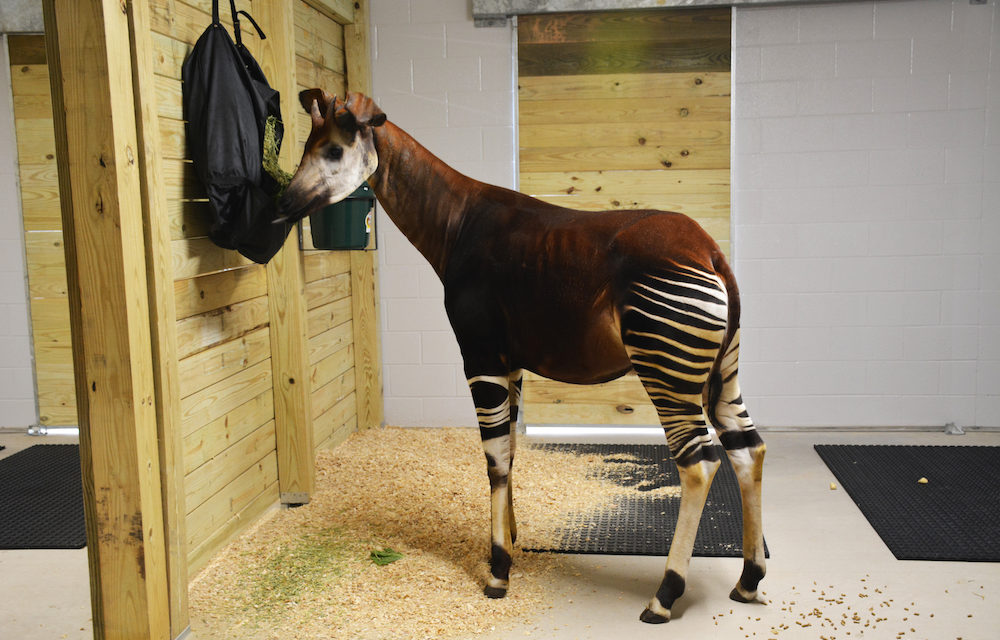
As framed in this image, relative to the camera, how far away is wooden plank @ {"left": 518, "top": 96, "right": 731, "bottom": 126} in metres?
5.03

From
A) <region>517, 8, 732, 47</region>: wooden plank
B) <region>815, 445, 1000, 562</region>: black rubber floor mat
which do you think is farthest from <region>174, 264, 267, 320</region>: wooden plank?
<region>815, 445, 1000, 562</region>: black rubber floor mat

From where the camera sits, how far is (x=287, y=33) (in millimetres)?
3807

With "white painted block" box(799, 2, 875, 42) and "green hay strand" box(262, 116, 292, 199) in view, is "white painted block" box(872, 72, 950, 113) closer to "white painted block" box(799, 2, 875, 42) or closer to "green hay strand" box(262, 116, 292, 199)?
"white painted block" box(799, 2, 875, 42)

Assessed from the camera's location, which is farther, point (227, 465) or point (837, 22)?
point (837, 22)

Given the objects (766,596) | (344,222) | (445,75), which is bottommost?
(766,596)

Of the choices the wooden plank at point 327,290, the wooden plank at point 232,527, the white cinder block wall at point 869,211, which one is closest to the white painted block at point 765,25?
the white cinder block wall at point 869,211

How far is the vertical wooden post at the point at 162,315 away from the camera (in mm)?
2590

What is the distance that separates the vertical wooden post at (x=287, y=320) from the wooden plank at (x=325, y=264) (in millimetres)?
543

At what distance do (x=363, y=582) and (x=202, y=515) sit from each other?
2.20ft

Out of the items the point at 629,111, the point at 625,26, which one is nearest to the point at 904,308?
the point at 629,111

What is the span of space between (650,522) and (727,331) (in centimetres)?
117

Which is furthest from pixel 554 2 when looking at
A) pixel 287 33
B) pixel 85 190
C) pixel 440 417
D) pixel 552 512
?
pixel 85 190

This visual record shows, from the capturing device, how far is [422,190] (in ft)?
10.4

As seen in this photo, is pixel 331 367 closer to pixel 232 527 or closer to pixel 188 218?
pixel 232 527
